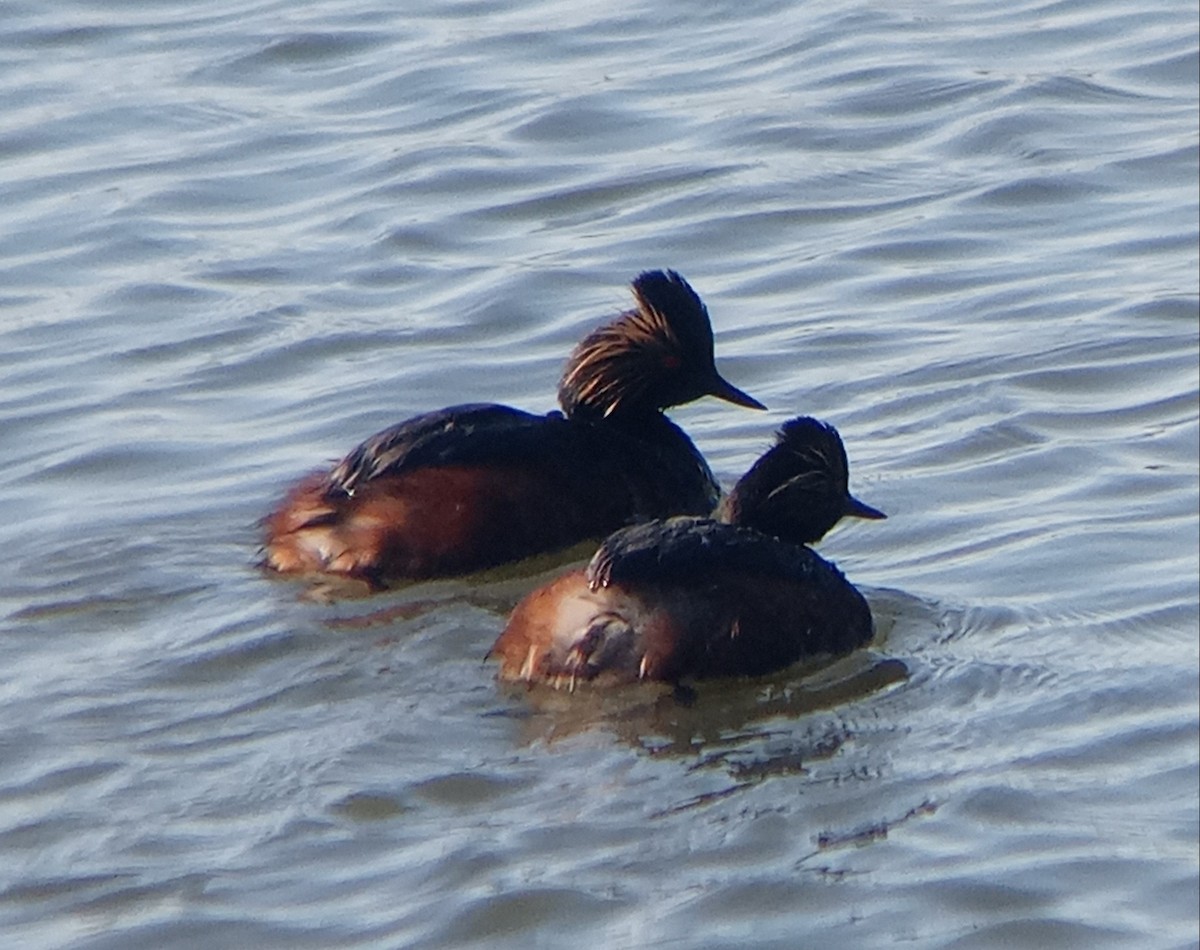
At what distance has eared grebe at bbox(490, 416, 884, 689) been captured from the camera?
6582 millimetres

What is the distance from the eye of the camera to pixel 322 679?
22.5 feet

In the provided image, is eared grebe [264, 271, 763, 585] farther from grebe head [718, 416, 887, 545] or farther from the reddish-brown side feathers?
grebe head [718, 416, 887, 545]

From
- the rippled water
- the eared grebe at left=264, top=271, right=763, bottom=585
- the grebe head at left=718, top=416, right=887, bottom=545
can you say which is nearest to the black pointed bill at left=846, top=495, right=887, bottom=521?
the grebe head at left=718, top=416, right=887, bottom=545

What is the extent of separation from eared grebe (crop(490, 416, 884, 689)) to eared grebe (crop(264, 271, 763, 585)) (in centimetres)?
69

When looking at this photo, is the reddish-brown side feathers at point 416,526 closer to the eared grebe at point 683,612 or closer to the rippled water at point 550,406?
the rippled water at point 550,406

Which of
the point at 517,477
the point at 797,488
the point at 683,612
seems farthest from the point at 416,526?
the point at 683,612

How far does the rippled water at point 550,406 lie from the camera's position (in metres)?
5.60

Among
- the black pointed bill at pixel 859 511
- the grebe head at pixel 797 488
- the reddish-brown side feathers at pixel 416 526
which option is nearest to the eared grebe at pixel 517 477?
the reddish-brown side feathers at pixel 416 526

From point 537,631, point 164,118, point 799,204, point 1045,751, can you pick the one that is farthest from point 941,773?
point 164,118

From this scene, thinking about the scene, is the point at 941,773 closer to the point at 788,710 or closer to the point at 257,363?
the point at 788,710

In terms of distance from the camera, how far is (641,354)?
27.4 ft

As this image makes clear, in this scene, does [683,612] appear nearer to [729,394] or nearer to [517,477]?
[517,477]

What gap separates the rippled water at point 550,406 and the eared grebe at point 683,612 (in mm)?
99

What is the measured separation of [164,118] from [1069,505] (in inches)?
267
